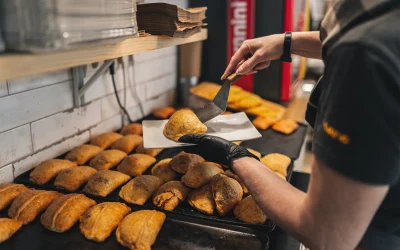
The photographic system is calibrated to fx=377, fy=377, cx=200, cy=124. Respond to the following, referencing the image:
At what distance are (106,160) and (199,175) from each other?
44cm

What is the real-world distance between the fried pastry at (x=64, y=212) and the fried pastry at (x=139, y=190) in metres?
0.12

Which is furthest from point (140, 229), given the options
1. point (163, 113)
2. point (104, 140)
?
point (163, 113)

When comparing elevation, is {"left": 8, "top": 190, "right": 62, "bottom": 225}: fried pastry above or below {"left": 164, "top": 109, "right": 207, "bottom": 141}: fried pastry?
below

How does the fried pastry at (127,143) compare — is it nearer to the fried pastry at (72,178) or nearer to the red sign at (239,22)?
the fried pastry at (72,178)

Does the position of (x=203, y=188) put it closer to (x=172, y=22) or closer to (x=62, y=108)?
(x=172, y=22)

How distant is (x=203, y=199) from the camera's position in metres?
1.28

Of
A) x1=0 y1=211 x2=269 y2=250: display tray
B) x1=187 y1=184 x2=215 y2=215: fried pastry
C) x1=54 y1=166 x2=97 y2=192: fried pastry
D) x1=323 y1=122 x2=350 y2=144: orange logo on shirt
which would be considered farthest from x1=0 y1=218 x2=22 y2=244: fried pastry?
x1=323 y1=122 x2=350 y2=144: orange logo on shirt

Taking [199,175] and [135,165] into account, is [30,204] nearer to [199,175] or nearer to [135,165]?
[135,165]

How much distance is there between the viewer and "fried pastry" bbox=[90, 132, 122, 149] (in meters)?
1.75

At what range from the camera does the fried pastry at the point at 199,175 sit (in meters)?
1.33

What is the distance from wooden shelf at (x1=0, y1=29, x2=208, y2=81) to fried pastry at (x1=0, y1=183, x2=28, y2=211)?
63 cm

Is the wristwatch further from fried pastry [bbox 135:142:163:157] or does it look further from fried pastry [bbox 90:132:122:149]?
fried pastry [bbox 90:132:122:149]

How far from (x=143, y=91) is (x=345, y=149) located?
65.1 inches

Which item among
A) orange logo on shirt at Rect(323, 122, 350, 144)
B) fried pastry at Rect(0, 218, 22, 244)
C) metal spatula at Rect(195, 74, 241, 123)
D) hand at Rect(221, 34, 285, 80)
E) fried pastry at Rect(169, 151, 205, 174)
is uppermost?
hand at Rect(221, 34, 285, 80)
